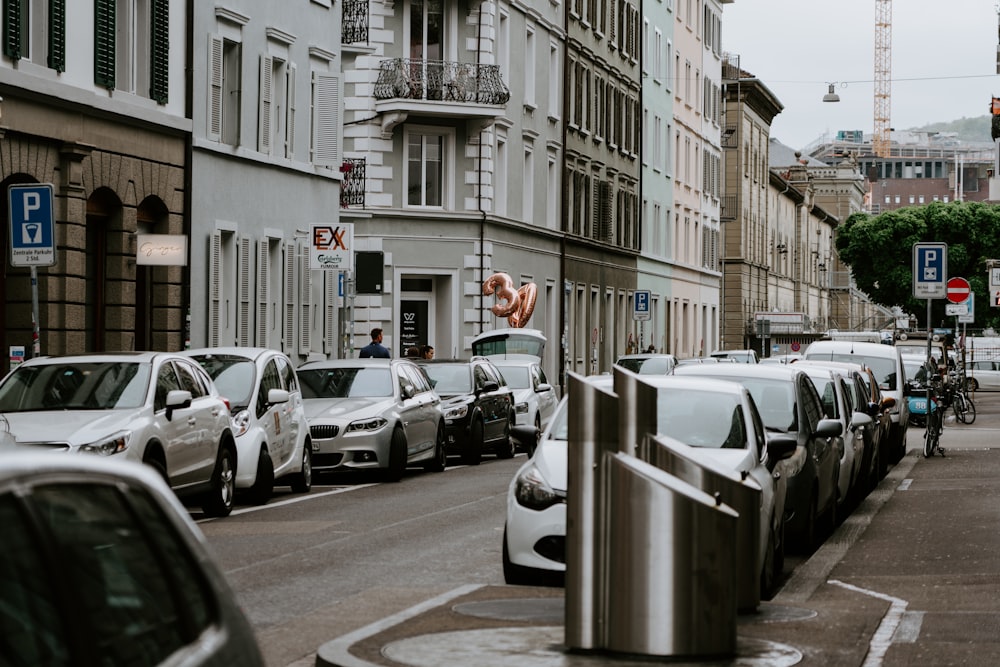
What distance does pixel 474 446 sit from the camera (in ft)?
92.2

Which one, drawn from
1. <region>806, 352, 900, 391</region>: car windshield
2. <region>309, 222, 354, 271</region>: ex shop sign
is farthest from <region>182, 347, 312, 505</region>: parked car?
<region>806, 352, 900, 391</region>: car windshield

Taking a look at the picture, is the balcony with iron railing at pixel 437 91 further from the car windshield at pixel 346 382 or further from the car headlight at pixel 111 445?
the car headlight at pixel 111 445

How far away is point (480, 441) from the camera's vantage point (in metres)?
28.3

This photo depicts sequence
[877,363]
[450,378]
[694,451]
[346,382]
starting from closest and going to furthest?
[694,451] < [346,382] < [450,378] < [877,363]

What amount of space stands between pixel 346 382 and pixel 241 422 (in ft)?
16.8

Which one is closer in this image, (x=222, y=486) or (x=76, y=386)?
(x=76, y=386)

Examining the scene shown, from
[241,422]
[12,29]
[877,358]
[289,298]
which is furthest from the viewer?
[289,298]

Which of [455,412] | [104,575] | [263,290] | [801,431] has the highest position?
[263,290]

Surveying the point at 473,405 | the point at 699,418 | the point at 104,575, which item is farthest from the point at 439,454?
the point at 104,575

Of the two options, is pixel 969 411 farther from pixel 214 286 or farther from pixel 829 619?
pixel 829 619

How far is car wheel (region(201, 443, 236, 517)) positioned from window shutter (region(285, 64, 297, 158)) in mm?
18504

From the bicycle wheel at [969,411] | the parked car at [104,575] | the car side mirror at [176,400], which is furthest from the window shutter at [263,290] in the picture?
the parked car at [104,575]

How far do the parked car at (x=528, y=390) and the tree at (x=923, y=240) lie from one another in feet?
237

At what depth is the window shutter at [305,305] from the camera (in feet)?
122
